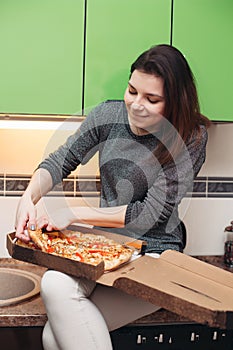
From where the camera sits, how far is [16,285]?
5.87 feet

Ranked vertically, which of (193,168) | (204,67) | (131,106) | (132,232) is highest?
(204,67)

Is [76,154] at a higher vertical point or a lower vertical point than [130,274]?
higher

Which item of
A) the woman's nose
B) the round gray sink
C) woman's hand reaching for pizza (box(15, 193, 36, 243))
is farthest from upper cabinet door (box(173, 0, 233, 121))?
the round gray sink

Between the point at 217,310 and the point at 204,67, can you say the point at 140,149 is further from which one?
the point at 217,310

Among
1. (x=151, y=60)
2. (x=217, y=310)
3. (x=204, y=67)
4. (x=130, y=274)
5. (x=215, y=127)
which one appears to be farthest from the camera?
(x=215, y=127)

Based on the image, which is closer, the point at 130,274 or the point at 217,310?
the point at 217,310

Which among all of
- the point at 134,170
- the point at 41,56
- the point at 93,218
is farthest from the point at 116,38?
the point at 93,218

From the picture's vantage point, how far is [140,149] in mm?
1662

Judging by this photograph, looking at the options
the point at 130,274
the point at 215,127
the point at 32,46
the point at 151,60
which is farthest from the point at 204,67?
the point at 130,274

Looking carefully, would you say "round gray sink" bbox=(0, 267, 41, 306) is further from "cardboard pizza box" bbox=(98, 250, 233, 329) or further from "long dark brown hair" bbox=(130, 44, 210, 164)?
"long dark brown hair" bbox=(130, 44, 210, 164)

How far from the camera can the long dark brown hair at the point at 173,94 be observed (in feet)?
5.10

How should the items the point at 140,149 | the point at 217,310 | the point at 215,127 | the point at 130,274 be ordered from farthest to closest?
the point at 215,127 < the point at 140,149 < the point at 130,274 < the point at 217,310

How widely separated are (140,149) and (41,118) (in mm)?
404

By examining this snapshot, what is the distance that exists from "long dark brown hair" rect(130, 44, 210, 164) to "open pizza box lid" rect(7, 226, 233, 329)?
13.3 inches
